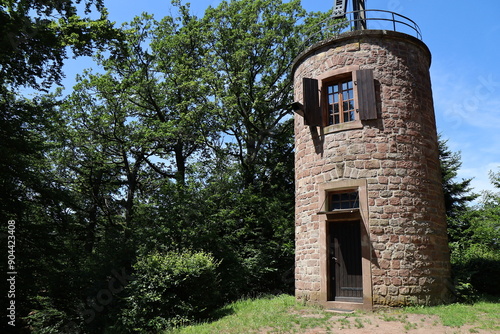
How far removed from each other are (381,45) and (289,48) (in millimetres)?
9143

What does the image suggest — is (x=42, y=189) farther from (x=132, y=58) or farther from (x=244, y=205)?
(x=132, y=58)

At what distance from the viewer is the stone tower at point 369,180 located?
29.1 ft

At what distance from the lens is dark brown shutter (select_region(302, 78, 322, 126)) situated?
1030 cm

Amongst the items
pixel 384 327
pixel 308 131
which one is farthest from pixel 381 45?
pixel 384 327

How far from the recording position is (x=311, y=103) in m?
10.3

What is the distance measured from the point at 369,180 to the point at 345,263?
229 cm

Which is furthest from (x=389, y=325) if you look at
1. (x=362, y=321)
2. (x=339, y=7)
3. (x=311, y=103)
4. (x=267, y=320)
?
(x=339, y=7)

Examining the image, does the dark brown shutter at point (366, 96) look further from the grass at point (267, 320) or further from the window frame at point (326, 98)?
the grass at point (267, 320)

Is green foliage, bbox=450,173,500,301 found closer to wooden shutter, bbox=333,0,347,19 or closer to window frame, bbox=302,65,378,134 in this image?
window frame, bbox=302,65,378,134

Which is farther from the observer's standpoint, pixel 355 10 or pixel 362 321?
pixel 355 10

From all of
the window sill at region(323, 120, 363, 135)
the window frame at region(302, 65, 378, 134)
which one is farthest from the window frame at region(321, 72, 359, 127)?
the window sill at region(323, 120, 363, 135)

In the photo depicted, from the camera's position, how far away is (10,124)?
10.4 m

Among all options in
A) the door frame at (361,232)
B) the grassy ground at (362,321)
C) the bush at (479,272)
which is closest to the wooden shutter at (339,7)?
the door frame at (361,232)

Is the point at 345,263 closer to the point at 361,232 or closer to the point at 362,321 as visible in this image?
the point at 361,232
